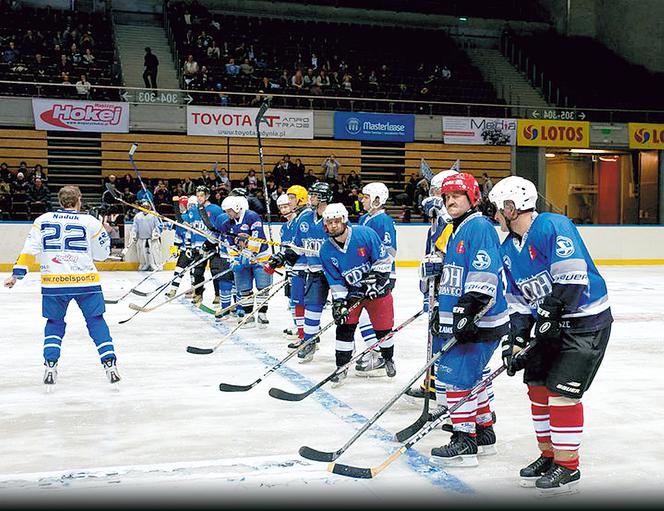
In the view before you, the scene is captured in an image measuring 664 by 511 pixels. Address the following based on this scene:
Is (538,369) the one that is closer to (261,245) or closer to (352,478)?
(352,478)

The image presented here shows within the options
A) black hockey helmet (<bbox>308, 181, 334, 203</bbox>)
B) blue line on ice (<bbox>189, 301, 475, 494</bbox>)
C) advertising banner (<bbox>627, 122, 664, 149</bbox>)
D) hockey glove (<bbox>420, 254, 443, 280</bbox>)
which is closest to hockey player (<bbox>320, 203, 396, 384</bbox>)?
blue line on ice (<bbox>189, 301, 475, 494</bbox>)

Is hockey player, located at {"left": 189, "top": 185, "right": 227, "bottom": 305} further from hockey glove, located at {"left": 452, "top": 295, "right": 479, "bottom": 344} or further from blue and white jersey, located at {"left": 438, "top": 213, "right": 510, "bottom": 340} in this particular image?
hockey glove, located at {"left": 452, "top": 295, "right": 479, "bottom": 344}

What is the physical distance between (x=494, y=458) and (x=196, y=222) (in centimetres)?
→ 678

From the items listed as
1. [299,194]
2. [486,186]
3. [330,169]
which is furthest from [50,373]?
[486,186]

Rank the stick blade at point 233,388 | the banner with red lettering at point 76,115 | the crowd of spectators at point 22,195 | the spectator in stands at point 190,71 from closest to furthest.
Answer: the stick blade at point 233,388, the crowd of spectators at point 22,195, the banner with red lettering at point 76,115, the spectator in stands at point 190,71

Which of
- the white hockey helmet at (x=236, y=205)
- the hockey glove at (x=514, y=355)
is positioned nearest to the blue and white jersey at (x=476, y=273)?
the hockey glove at (x=514, y=355)

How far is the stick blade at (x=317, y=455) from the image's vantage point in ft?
11.2

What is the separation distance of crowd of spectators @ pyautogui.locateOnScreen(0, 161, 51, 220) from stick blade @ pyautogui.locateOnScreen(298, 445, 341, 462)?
12.8 meters

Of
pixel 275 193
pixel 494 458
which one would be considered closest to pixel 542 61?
pixel 275 193

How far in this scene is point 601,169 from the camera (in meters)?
22.6

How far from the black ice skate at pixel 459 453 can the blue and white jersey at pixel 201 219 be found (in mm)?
5501

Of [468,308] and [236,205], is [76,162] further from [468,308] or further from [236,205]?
[468,308]

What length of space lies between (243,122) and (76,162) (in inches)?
165

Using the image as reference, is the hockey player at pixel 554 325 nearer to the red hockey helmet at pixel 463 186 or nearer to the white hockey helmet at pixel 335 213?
the red hockey helmet at pixel 463 186
